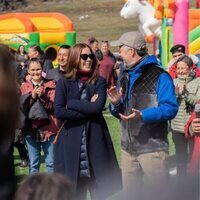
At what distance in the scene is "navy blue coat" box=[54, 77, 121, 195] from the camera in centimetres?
507

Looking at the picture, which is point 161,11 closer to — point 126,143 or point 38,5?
point 126,143

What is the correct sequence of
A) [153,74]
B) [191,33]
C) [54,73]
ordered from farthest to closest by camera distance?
[191,33]
[54,73]
[153,74]

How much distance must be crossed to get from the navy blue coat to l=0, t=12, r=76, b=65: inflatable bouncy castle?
39.8 ft

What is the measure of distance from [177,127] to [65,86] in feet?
6.90

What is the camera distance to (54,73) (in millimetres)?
7035

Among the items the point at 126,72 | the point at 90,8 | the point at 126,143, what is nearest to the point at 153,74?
the point at 126,72

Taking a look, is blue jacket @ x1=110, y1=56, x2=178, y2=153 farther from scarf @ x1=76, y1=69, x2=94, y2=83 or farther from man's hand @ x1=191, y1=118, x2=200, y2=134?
man's hand @ x1=191, y1=118, x2=200, y2=134

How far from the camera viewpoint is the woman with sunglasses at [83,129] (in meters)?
5.07

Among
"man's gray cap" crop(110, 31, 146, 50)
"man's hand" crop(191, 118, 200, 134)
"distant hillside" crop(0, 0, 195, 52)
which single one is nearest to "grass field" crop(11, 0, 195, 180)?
"distant hillside" crop(0, 0, 195, 52)

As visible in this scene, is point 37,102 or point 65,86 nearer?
point 65,86

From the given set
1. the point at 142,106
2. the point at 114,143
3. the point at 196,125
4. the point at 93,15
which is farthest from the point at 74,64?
the point at 93,15

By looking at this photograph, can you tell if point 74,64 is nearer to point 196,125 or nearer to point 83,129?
point 83,129

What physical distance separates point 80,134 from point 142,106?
526mm

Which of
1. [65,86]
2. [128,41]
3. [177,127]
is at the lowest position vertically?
[177,127]
